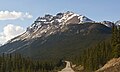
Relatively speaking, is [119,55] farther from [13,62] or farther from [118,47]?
[13,62]

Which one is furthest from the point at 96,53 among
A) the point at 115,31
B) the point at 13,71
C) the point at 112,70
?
the point at 112,70

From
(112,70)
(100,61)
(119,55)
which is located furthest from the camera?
(100,61)

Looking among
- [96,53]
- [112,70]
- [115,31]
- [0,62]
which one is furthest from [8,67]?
[112,70]

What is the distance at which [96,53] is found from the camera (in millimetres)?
156125

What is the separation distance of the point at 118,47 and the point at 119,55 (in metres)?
2.81

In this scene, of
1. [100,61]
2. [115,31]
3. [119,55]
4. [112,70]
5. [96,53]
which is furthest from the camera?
[96,53]

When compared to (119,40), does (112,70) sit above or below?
below

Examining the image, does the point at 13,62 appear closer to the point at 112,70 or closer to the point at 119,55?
the point at 119,55

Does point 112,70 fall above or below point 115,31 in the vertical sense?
below

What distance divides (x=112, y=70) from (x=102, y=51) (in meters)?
93.1

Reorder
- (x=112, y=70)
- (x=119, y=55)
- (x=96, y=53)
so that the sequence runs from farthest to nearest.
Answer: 1. (x=96, y=53)
2. (x=119, y=55)
3. (x=112, y=70)

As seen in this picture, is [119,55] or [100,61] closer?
[119,55]

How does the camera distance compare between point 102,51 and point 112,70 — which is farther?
point 102,51

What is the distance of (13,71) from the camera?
184125mm
